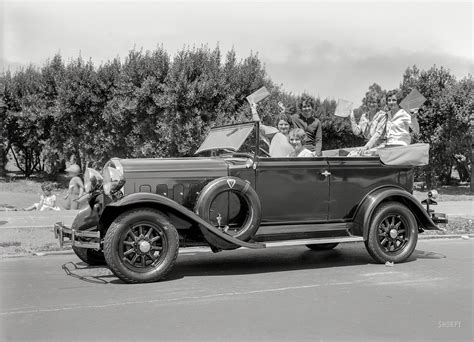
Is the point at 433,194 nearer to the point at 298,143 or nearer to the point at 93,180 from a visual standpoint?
the point at 298,143

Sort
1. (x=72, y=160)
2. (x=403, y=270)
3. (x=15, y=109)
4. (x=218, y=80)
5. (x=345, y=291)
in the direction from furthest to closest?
1. (x=15, y=109)
2. (x=72, y=160)
3. (x=218, y=80)
4. (x=403, y=270)
5. (x=345, y=291)

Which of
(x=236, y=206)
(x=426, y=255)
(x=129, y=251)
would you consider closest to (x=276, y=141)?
(x=236, y=206)

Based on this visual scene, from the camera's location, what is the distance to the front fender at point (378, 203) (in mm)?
7258

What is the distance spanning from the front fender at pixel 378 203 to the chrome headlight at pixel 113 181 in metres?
3.16

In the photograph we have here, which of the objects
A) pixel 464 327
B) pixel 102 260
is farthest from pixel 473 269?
pixel 102 260

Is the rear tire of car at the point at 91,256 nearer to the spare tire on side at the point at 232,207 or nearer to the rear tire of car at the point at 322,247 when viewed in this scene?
the spare tire on side at the point at 232,207

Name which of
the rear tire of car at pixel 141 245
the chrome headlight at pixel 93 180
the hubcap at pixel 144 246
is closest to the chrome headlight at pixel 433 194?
the rear tire of car at pixel 141 245

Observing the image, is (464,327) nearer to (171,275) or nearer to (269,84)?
(171,275)

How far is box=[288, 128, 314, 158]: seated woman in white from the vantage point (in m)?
7.66

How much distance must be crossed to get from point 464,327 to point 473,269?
268cm

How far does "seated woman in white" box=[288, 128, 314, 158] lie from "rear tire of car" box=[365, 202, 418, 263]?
1.24 metres

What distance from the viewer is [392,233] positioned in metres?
7.49

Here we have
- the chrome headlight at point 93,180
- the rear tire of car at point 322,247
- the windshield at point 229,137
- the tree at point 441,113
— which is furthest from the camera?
the tree at point 441,113

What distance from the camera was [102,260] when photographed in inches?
286
